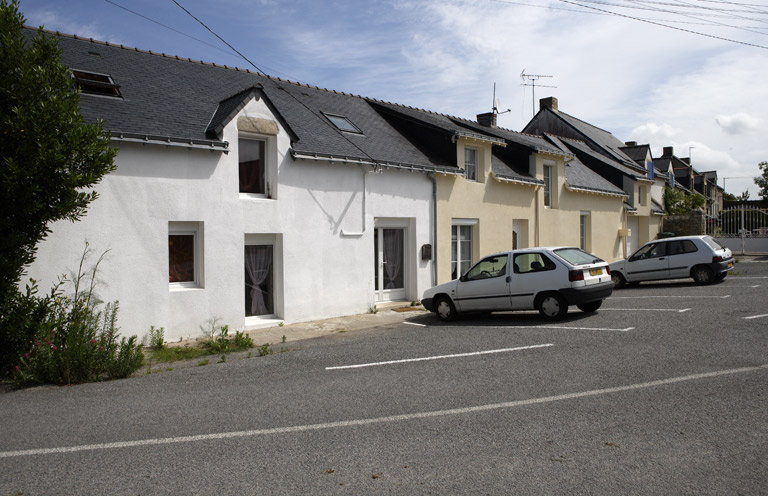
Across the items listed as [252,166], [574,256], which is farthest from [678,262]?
[252,166]

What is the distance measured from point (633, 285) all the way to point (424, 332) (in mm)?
10989

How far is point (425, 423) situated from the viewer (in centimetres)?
559

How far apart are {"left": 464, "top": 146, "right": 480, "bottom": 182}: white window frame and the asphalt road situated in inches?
347

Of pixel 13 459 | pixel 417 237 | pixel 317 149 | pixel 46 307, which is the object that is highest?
pixel 317 149

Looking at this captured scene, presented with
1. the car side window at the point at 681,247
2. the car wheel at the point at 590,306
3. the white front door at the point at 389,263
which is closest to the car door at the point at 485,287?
the car wheel at the point at 590,306

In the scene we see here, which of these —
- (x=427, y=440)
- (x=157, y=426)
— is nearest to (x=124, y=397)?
(x=157, y=426)

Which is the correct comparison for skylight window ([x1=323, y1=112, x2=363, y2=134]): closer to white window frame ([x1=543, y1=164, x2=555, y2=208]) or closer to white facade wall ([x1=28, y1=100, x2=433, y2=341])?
white facade wall ([x1=28, y1=100, x2=433, y2=341])

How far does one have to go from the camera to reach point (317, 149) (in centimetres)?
1339

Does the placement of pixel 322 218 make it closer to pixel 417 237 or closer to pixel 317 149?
pixel 317 149

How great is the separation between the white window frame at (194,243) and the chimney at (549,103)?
2995cm

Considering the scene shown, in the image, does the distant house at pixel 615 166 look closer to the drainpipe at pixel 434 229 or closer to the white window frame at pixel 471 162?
the white window frame at pixel 471 162

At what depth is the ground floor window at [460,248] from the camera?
17297 millimetres

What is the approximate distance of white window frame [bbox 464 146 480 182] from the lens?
1772 cm

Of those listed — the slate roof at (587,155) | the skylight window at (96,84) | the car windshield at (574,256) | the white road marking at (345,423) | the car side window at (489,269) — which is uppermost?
the slate roof at (587,155)
